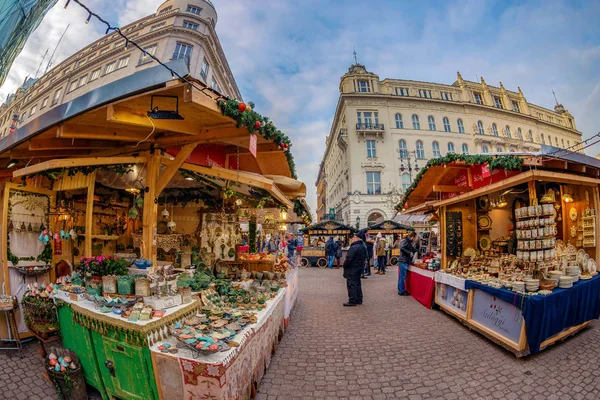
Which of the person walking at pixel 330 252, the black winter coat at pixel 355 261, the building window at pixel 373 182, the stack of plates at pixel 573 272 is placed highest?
the building window at pixel 373 182

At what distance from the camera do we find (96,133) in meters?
3.58

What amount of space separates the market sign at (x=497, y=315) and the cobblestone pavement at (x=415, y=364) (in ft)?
0.94

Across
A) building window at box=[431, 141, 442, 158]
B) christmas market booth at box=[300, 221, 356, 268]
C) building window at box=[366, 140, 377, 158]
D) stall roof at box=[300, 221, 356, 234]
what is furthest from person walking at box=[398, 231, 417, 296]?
building window at box=[431, 141, 442, 158]

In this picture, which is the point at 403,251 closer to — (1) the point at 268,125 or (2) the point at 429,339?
(2) the point at 429,339

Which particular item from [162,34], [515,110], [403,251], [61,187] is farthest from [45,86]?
[515,110]

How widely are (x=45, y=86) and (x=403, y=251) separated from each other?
37619 millimetres

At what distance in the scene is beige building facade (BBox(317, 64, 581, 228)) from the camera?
84.7 ft

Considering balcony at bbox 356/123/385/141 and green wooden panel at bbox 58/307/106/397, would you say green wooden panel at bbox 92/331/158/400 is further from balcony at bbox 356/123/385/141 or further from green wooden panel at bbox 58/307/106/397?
balcony at bbox 356/123/385/141

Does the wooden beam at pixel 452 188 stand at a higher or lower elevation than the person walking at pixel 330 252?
higher

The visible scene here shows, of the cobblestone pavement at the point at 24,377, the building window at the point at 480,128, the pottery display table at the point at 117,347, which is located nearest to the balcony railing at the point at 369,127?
the building window at the point at 480,128

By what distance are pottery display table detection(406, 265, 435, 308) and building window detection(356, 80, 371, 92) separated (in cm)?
2541

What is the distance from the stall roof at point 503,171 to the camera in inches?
179

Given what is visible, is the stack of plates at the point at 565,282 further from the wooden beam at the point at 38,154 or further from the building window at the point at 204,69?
the building window at the point at 204,69

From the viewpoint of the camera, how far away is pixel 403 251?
25.7 ft
